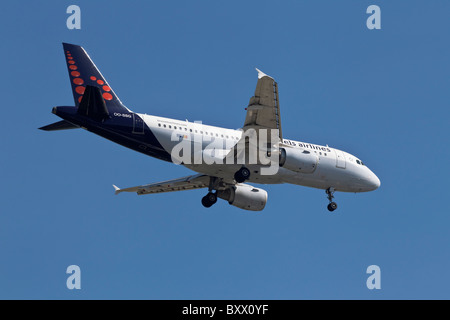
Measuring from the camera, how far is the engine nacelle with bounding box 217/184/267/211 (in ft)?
141

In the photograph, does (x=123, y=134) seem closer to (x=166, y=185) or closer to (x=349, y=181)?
(x=166, y=185)

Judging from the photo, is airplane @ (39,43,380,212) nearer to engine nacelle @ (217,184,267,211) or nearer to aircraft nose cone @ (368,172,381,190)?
engine nacelle @ (217,184,267,211)

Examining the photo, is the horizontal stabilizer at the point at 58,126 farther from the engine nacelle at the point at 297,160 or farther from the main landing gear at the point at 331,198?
the main landing gear at the point at 331,198

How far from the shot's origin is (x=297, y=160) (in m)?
37.4

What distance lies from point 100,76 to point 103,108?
2.89 metres

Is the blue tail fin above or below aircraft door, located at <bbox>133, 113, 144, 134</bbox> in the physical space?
above

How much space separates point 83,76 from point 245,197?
1214 centimetres

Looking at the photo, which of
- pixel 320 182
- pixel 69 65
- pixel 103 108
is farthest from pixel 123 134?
pixel 320 182

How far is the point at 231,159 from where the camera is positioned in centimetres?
Answer: 3819

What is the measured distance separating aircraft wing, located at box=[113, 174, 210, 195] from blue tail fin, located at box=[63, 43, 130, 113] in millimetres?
7542

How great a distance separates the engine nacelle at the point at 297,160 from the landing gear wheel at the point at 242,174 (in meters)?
2.00

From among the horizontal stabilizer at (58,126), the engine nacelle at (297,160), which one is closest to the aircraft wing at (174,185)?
the engine nacelle at (297,160)

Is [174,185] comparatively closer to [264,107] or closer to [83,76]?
[83,76]

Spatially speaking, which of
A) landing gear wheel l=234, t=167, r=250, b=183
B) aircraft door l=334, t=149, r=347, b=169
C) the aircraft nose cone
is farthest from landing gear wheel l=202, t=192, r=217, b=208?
the aircraft nose cone
